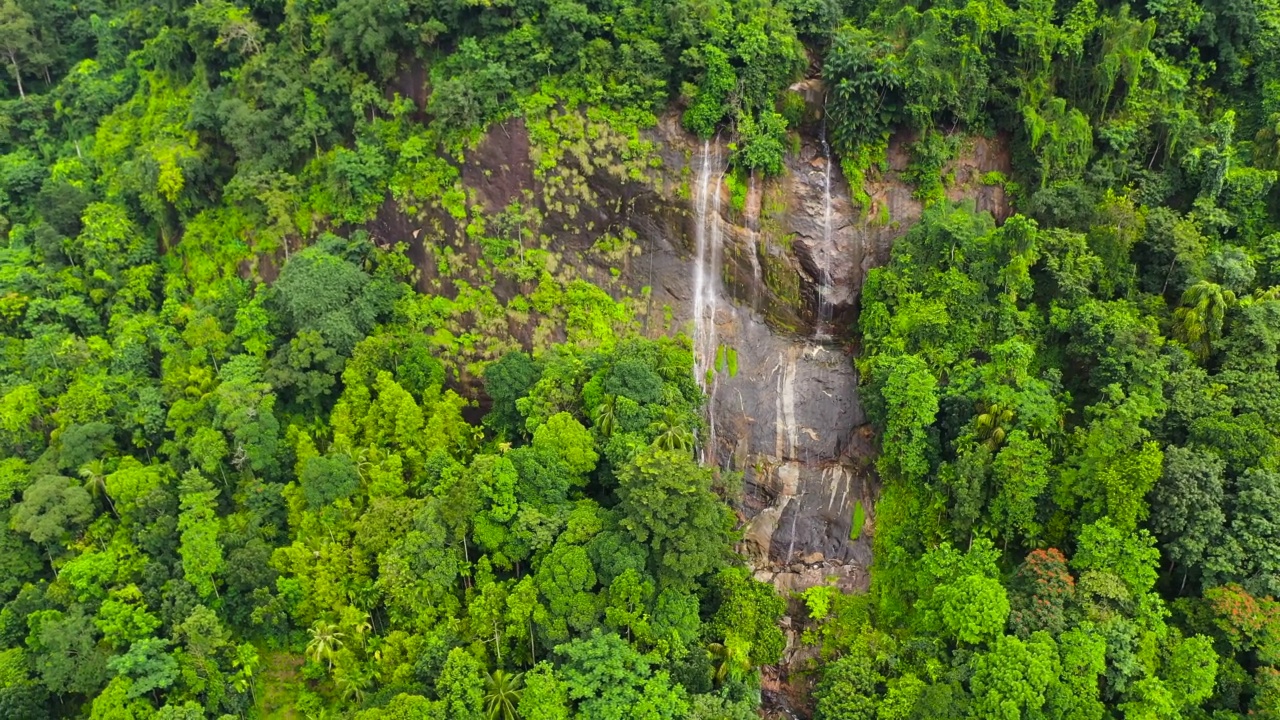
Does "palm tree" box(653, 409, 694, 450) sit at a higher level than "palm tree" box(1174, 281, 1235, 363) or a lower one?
lower

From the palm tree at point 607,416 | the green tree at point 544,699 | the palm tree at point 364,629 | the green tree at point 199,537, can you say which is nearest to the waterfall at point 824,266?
the palm tree at point 607,416

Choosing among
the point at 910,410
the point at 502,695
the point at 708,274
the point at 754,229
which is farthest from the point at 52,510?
the point at 910,410

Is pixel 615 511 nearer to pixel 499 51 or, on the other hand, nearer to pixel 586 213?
pixel 586 213

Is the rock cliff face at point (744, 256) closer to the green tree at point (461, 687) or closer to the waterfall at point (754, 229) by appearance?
the waterfall at point (754, 229)

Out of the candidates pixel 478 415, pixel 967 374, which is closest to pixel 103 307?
pixel 478 415

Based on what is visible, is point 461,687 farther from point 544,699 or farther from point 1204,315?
point 1204,315

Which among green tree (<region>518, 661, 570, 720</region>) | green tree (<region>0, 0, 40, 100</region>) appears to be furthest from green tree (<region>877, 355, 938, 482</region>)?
green tree (<region>0, 0, 40, 100</region>)

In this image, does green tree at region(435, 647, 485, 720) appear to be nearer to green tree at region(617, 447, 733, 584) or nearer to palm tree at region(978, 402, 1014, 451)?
green tree at region(617, 447, 733, 584)
